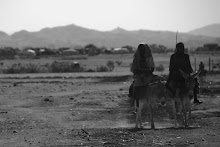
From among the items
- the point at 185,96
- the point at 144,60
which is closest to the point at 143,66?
the point at 144,60

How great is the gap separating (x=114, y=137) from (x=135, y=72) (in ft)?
6.59

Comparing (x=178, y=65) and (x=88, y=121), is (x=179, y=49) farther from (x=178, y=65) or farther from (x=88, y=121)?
(x=88, y=121)

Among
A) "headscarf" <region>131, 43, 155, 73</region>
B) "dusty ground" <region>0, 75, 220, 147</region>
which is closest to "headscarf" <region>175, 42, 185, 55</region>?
"headscarf" <region>131, 43, 155, 73</region>

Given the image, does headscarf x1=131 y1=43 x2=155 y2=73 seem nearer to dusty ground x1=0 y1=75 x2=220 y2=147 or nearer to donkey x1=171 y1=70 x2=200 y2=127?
donkey x1=171 y1=70 x2=200 y2=127

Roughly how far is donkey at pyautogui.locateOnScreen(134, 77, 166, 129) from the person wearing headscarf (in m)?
0.16

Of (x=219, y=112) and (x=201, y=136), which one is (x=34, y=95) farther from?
(x=201, y=136)

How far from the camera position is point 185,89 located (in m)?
12.0

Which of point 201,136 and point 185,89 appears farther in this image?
point 185,89

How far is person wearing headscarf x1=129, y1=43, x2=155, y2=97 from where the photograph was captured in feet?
37.4

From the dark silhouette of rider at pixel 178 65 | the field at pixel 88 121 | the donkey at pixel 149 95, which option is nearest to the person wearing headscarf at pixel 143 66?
the donkey at pixel 149 95

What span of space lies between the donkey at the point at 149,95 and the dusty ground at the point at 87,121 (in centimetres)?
54

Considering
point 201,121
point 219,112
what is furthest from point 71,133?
point 219,112

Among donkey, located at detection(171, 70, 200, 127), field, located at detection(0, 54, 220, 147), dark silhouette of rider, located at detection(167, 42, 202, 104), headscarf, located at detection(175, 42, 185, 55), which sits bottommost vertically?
field, located at detection(0, 54, 220, 147)

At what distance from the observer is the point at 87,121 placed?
44.5ft
